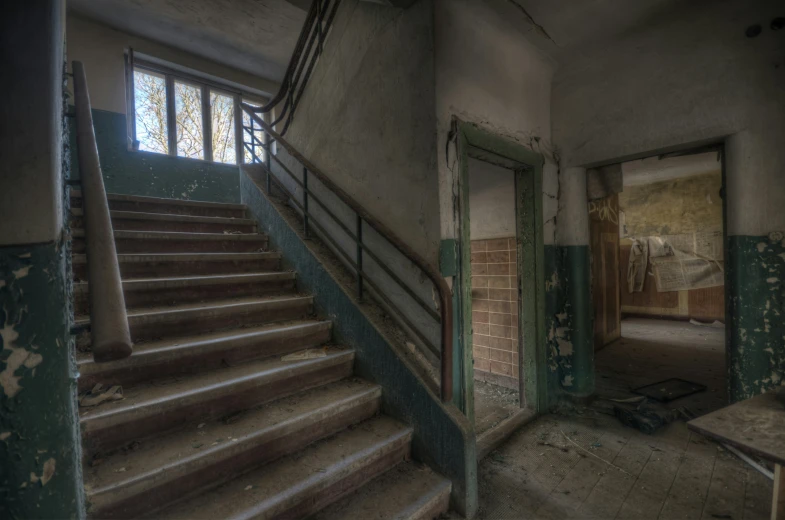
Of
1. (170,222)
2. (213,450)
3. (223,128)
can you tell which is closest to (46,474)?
(213,450)

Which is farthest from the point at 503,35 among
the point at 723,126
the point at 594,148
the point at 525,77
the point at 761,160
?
the point at 761,160

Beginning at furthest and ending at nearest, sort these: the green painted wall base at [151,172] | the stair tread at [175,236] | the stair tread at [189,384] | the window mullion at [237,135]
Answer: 1. the window mullion at [237,135]
2. the green painted wall base at [151,172]
3. the stair tread at [175,236]
4. the stair tread at [189,384]

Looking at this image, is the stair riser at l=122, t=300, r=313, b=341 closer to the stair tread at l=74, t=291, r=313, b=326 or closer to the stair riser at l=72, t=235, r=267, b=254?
the stair tread at l=74, t=291, r=313, b=326

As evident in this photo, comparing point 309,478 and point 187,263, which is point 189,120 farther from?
point 309,478

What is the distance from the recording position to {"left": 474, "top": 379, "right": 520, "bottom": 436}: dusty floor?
3.10m

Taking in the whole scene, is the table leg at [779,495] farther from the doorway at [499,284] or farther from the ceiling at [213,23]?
the ceiling at [213,23]

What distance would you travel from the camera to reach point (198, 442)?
5.45ft

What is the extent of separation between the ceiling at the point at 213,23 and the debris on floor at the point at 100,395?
14.7 feet

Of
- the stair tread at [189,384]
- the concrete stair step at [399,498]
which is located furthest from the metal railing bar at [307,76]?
the concrete stair step at [399,498]

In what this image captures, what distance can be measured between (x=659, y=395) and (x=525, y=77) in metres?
3.32

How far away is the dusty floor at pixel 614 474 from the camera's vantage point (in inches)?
79.9

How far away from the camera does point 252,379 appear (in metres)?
1.99

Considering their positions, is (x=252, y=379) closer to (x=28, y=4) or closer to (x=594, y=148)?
(x=28, y=4)

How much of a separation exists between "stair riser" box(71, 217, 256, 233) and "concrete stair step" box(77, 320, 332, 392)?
1.45 metres
